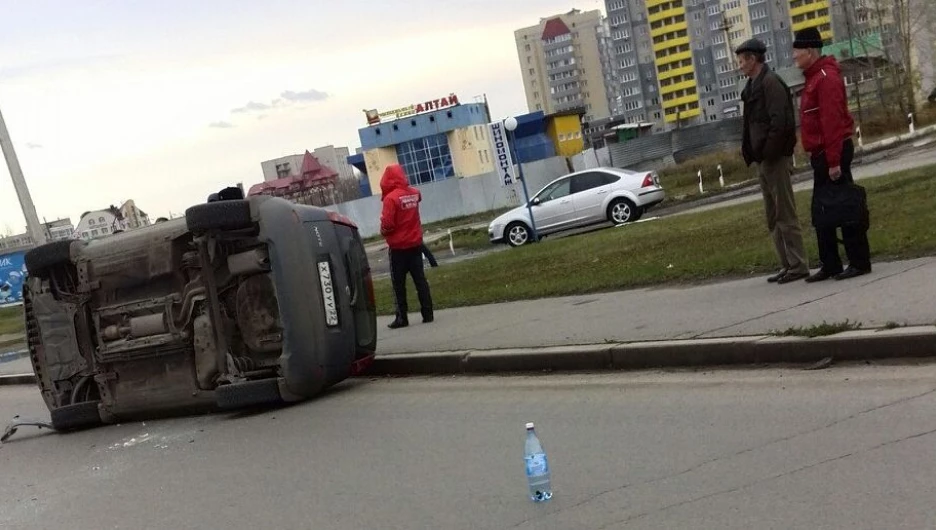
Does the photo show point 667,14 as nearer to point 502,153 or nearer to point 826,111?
point 502,153

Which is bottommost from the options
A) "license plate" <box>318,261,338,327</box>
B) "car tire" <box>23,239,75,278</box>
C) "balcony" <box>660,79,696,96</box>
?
"license plate" <box>318,261,338,327</box>

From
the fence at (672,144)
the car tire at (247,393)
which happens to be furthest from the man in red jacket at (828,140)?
the fence at (672,144)

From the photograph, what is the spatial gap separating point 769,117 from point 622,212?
1393 centimetres

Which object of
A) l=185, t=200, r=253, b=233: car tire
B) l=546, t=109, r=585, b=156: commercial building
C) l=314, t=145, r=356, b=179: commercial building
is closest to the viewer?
l=185, t=200, r=253, b=233: car tire

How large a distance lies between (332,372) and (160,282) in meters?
1.75

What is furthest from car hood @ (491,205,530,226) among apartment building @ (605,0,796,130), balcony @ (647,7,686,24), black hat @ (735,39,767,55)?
balcony @ (647,7,686,24)

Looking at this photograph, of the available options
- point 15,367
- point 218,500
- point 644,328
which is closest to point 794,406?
point 644,328

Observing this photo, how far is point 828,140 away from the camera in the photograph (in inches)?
309

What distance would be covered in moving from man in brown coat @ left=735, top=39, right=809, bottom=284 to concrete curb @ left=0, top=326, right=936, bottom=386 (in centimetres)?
222

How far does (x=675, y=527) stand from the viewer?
4.03 metres

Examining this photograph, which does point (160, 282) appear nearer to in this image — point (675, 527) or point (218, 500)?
point (218, 500)

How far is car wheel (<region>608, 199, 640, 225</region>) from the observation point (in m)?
22.1

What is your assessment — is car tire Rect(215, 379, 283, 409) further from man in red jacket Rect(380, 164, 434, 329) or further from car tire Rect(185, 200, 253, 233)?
man in red jacket Rect(380, 164, 434, 329)

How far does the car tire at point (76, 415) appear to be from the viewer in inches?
341
